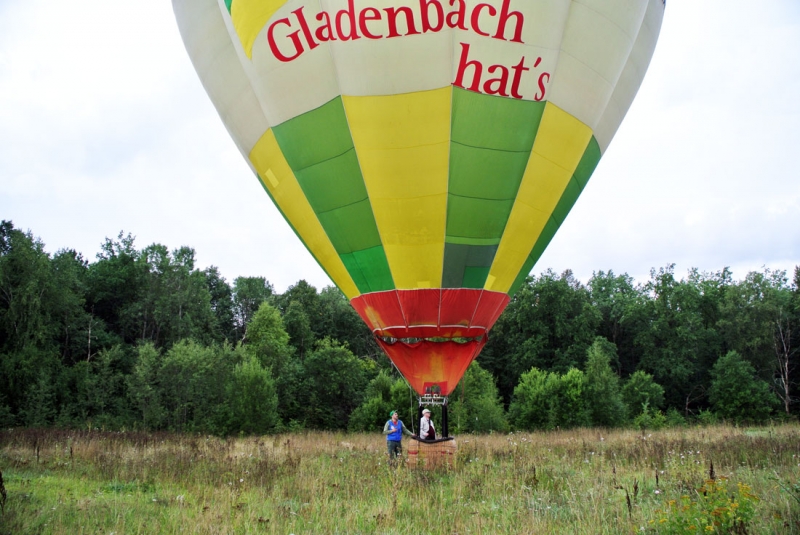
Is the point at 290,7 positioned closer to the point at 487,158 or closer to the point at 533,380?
the point at 487,158

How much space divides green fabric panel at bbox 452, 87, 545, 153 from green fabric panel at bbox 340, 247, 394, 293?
1775 mm

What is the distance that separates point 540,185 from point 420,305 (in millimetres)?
2205

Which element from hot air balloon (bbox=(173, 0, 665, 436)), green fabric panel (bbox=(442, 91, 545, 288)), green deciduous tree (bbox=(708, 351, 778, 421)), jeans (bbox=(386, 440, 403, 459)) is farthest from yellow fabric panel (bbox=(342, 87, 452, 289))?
green deciduous tree (bbox=(708, 351, 778, 421))

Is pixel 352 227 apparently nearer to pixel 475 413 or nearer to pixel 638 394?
pixel 475 413

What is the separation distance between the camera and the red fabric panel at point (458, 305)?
301 inches

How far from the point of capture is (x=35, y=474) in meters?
7.68

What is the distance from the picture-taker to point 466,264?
25.0 ft

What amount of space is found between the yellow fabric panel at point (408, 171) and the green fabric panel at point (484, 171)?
135 mm

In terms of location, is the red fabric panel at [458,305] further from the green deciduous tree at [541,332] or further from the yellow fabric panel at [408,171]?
the green deciduous tree at [541,332]

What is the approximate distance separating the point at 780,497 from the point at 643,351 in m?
39.0

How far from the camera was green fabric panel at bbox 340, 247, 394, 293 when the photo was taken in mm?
7703

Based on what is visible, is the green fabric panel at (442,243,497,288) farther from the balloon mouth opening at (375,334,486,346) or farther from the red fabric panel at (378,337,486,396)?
the red fabric panel at (378,337,486,396)

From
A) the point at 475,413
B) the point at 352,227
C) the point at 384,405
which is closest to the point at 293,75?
the point at 352,227

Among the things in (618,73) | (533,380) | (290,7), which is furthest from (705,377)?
(290,7)
